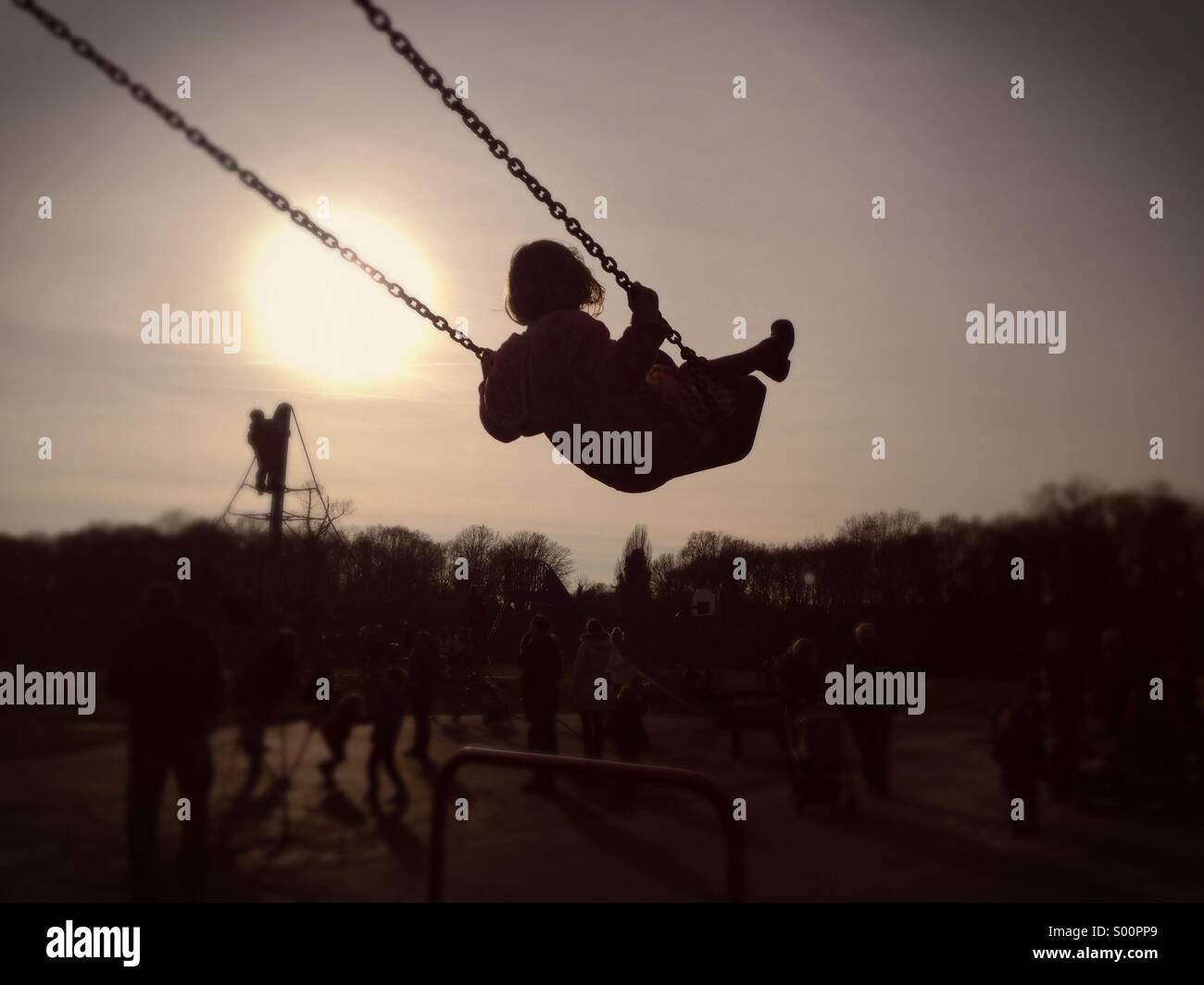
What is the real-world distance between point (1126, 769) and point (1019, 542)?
0.73 m

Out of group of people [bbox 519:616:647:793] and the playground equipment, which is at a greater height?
the playground equipment

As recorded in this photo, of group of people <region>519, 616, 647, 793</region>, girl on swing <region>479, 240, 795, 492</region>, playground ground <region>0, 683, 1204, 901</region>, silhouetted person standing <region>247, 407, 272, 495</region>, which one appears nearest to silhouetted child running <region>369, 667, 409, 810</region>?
playground ground <region>0, 683, 1204, 901</region>

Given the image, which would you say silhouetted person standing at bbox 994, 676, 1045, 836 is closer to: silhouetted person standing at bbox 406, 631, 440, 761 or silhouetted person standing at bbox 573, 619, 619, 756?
silhouetted person standing at bbox 573, 619, 619, 756

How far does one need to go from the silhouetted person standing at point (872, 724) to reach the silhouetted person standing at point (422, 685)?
127 cm

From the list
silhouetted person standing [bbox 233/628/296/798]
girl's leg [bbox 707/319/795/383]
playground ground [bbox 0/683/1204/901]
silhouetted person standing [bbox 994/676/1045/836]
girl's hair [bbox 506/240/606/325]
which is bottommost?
playground ground [bbox 0/683/1204/901]

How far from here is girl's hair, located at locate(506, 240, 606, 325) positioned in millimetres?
2488

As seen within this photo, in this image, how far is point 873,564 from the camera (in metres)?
2.67

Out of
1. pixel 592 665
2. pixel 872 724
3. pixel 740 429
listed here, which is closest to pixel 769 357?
pixel 740 429

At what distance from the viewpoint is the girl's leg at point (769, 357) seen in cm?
257

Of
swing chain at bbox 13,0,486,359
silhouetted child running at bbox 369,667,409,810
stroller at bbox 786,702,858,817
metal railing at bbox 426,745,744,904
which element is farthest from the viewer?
stroller at bbox 786,702,858,817

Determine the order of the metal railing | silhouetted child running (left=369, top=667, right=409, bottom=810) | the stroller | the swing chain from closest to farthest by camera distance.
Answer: the swing chain → the metal railing → silhouetted child running (left=369, top=667, right=409, bottom=810) → the stroller

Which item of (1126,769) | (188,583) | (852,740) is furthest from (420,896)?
(1126,769)

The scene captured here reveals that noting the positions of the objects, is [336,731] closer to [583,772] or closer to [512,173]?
[583,772]
